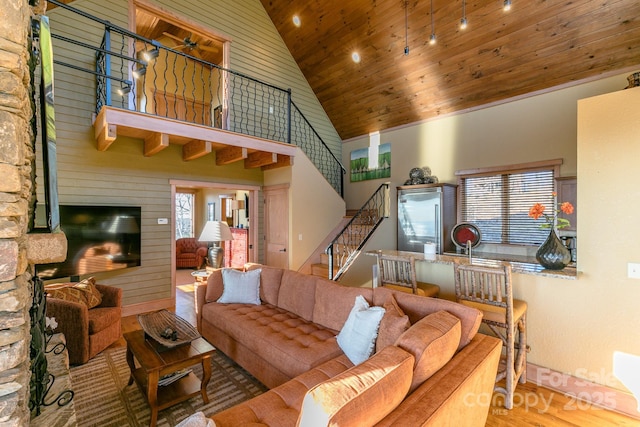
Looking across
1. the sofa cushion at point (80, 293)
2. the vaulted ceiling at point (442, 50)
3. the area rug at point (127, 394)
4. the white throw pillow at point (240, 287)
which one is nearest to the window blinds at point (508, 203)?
the vaulted ceiling at point (442, 50)

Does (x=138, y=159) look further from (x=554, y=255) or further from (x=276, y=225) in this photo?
(x=554, y=255)

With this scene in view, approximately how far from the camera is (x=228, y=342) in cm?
305

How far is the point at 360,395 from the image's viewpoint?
1.10m

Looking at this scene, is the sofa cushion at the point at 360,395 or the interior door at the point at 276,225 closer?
the sofa cushion at the point at 360,395

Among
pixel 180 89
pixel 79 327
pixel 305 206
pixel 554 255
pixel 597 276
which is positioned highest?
pixel 180 89

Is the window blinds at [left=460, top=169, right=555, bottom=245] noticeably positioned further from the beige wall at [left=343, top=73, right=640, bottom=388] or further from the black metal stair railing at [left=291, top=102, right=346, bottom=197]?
the black metal stair railing at [left=291, top=102, right=346, bottom=197]

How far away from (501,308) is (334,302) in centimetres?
146

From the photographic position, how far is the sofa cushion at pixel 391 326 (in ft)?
6.38

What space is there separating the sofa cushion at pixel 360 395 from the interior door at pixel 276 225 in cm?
428

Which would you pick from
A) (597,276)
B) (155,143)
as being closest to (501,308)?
(597,276)

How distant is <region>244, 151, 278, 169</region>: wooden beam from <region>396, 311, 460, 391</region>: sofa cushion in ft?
12.8

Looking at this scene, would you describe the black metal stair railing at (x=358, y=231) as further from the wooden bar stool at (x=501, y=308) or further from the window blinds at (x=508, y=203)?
the wooden bar stool at (x=501, y=308)

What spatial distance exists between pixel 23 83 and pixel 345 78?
18.9 feet

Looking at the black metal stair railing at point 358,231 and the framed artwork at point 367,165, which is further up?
the framed artwork at point 367,165
